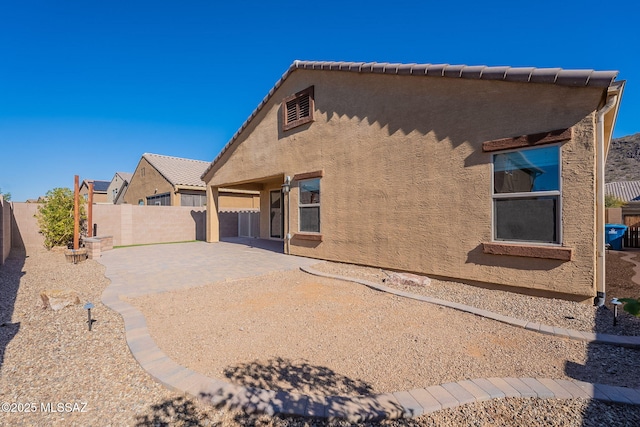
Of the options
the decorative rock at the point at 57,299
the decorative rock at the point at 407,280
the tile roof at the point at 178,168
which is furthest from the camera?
the tile roof at the point at 178,168

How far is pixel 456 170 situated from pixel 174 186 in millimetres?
18772

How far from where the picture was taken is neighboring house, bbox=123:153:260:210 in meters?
20.5

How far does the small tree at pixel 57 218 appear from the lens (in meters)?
11.9

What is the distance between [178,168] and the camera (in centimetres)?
2342

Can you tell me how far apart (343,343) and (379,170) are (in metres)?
4.93

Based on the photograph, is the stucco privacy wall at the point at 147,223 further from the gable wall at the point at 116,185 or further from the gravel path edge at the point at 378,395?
the gable wall at the point at 116,185

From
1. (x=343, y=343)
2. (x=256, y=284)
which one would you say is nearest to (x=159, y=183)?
(x=256, y=284)

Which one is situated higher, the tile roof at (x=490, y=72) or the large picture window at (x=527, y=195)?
the tile roof at (x=490, y=72)

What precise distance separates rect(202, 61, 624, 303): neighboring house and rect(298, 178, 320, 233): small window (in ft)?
0.17

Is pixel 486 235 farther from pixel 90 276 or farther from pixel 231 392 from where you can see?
pixel 90 276

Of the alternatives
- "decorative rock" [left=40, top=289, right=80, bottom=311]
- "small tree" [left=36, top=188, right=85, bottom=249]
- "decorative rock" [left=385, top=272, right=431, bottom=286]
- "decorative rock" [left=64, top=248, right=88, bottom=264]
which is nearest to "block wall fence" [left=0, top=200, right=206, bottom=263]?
"small tree" [left=36, top=188, right=85, bottom=249]

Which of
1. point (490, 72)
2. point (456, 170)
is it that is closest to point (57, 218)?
point (456, 170)

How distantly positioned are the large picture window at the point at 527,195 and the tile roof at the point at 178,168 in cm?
1970

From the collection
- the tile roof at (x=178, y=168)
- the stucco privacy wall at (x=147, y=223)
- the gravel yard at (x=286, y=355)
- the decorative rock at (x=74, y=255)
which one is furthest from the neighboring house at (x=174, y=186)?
the gravel yard at (x=286, y=355)
